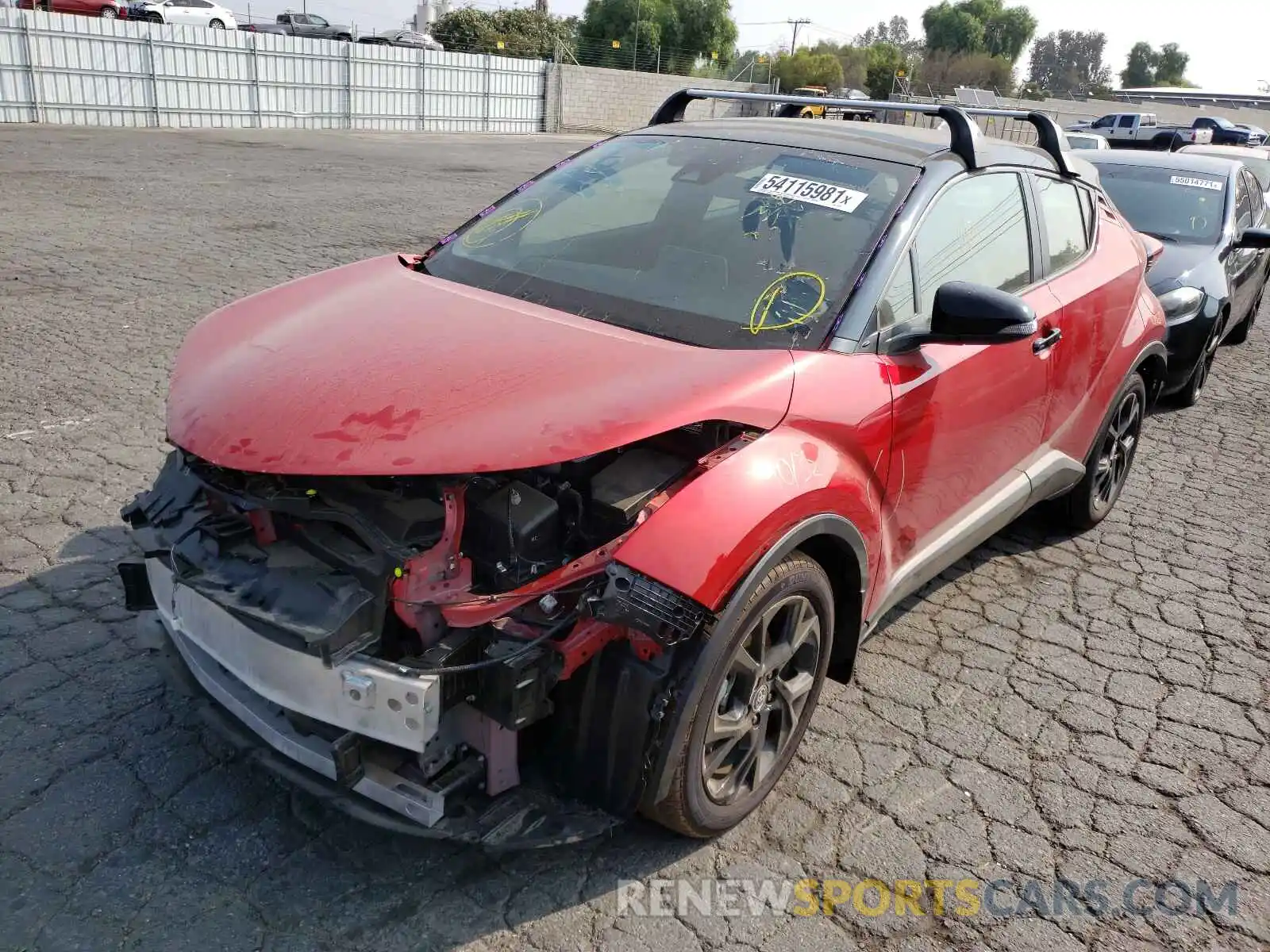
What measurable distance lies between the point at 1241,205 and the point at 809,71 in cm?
4933

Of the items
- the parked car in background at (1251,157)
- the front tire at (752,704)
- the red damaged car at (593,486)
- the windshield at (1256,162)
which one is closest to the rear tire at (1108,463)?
the red damaged car at (593,486)

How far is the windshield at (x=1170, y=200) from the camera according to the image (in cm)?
750

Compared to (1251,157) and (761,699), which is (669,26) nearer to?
(1251,157)

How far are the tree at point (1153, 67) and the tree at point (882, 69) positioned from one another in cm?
5720

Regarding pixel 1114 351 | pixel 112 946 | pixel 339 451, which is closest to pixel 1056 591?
pixel 1114 351

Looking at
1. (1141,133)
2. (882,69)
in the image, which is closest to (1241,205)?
(1141,133)

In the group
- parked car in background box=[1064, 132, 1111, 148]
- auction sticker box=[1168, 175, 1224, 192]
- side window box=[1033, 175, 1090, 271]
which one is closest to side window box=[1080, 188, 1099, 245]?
side window box=[1033, 175, 1090, 271]

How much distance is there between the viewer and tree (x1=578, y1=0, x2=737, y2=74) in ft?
185

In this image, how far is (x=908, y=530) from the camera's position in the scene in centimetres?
316

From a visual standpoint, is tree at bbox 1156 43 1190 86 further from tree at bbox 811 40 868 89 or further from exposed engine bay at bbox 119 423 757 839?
exposed engine bay at bbox 119 423 757 839

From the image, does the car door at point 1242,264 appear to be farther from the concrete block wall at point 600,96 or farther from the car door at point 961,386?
the concrete block wall at point 600,96

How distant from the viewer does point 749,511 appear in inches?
92.9

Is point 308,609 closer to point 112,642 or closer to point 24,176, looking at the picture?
point 112,642

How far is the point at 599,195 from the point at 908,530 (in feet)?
5.59
